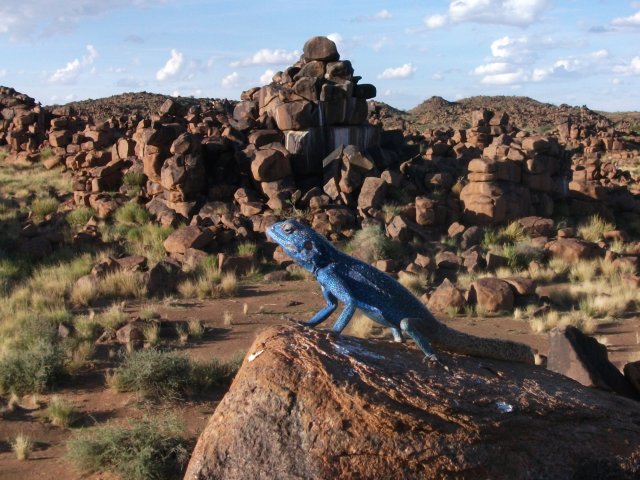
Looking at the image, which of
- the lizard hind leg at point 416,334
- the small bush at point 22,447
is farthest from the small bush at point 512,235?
the lizard hind leg at point 416,334

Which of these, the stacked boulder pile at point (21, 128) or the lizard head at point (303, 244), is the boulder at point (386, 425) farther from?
the stacked boulder pile at point (21, 128)

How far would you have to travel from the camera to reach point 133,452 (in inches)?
322

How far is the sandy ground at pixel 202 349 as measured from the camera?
29.4 ft

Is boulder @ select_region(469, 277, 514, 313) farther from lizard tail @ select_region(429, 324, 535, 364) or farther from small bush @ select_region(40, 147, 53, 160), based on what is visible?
small bush @ select_region(40, 147, 53, 160)

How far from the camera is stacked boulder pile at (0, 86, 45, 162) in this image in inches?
1460

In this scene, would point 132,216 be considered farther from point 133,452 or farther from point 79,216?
point 133,452

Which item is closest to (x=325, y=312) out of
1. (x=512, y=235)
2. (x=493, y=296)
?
(x=493, y=296)

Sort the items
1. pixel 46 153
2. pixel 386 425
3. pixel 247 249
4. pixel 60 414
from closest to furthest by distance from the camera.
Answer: pixel 386 425 → pixel 60 414 → pixel 247 249 → pixel 46 153

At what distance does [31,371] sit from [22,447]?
2445 mm

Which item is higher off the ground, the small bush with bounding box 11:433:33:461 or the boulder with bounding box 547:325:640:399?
the boulder with bounding box 547:325:640:399

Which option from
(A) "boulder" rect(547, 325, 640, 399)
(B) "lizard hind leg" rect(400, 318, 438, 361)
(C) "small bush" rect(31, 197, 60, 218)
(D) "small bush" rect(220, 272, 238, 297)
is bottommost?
(D) "small bush" rect(220, 272, 238, 297)

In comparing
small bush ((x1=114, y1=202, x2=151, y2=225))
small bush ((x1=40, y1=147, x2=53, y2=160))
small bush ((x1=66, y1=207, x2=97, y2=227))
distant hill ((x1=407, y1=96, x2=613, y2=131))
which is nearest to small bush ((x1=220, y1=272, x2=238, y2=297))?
small bush ((x1=114, y1=202, x2=151, y2=225))

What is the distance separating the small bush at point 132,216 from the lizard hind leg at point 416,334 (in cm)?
2009

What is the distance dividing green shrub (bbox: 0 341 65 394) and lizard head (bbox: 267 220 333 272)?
6.17 metres
